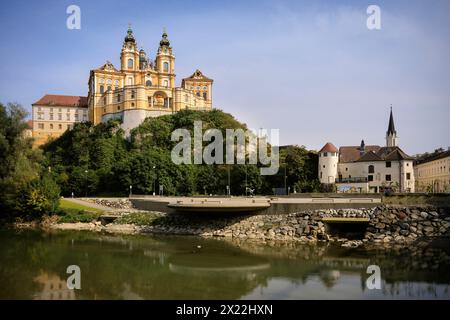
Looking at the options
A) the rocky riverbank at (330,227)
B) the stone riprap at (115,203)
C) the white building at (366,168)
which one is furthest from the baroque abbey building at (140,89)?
the rocky riverbank at (330,227)

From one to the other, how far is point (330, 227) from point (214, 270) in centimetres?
1347

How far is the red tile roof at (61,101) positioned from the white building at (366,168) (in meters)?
61.7

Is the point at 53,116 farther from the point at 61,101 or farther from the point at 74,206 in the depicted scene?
the point at 74,206

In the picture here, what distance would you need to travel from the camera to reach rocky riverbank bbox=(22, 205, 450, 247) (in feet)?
Result: 100

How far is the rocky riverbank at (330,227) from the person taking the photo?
30.5 metres

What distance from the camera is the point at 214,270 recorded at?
22.2 meters

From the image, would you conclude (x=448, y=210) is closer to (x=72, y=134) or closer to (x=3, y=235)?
(x=3, y=235)

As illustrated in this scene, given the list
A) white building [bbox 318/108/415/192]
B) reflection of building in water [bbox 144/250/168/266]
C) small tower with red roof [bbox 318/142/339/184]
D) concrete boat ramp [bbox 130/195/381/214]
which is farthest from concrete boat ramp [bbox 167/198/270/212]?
small tower with red roof [bbox 318/142/339/184]

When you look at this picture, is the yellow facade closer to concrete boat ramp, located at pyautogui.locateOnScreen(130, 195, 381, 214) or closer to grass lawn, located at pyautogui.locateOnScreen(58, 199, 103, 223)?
grass lawn, located at pyautogui.locateOnScreen(58, 199, 103, 223)

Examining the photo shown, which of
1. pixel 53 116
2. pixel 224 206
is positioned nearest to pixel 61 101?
pixel 53 116

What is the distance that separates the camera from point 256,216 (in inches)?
1380

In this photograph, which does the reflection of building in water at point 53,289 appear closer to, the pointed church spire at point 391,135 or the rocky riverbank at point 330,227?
the rocky riverbank at point 330,227
